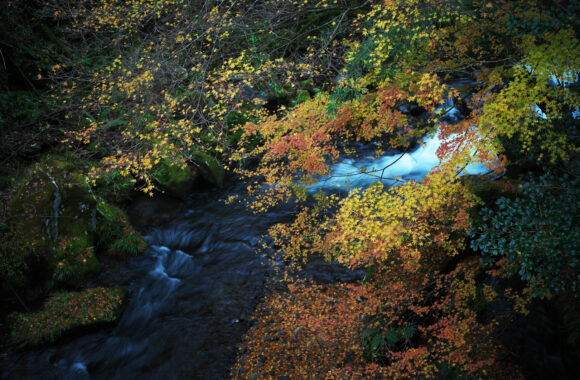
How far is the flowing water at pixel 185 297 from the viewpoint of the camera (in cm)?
537

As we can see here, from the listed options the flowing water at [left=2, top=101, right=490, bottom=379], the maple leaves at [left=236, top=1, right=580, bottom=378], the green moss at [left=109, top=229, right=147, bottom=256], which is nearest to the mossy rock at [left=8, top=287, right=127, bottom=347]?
the flowing water at [left=2, top=101, right=490, bottom=379]

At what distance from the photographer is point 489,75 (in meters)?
4.80

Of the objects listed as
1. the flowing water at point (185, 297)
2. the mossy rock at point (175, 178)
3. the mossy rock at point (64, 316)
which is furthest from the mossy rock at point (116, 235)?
the mossy rock at point (175, 178)

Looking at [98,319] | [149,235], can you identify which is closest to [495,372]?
[98,319]

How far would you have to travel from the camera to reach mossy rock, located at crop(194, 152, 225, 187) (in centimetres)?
1058

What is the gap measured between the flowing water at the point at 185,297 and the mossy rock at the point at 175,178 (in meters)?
0.54

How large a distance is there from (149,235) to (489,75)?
8983mm

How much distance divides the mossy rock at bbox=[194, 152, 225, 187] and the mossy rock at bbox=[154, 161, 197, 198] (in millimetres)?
372

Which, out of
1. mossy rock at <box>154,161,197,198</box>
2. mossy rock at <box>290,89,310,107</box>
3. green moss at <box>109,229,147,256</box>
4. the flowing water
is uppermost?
mossy rock at <box>290,89,310,107</box>

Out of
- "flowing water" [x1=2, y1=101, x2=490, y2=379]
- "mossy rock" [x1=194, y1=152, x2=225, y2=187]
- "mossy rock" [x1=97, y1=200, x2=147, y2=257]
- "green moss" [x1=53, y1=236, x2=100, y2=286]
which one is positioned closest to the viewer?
"flowing water" [x1=2, y1=101, x2=490, y2=379]

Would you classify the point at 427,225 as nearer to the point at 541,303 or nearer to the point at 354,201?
the point at 354,201

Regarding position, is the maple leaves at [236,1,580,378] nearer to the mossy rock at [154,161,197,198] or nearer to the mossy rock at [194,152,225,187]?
the mossy rock at [194,152,225,187]

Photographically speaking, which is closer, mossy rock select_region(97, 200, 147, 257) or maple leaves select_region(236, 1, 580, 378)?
maple leaves select_region(236, 1, 580, 378)

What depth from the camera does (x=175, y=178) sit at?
Result: 1032cm
